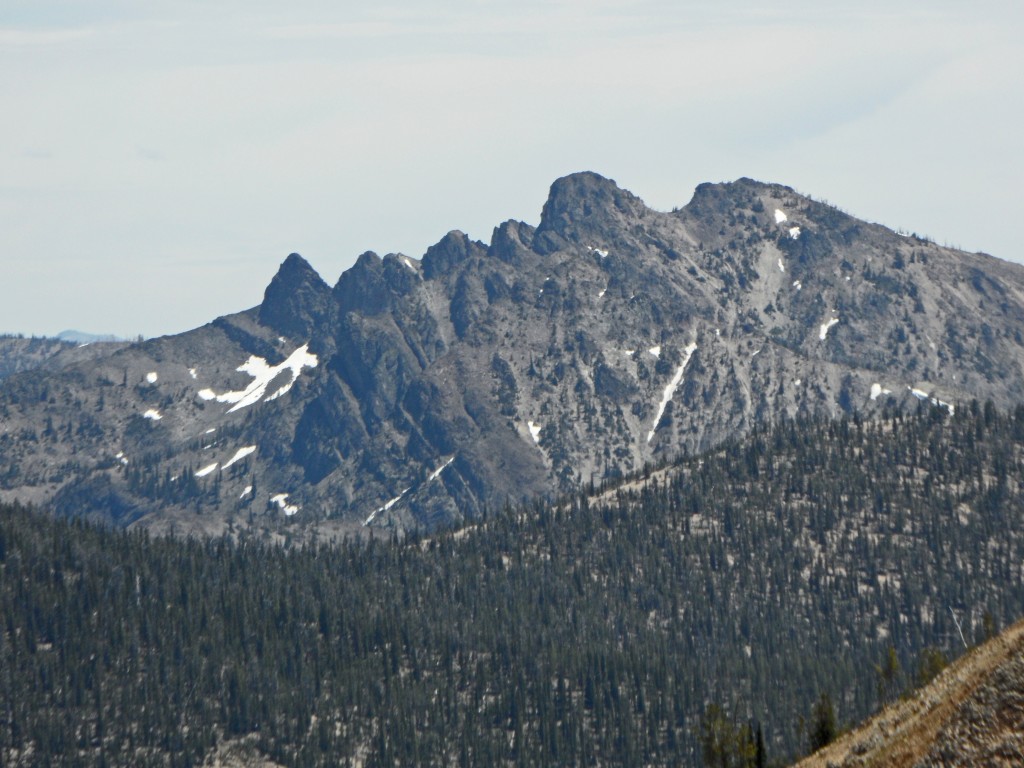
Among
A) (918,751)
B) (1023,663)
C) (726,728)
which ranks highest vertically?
(1023,663)

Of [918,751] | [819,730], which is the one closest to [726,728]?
[819,730]

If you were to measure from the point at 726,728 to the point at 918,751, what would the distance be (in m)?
103

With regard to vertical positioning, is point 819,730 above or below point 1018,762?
below

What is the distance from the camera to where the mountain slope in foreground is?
3115 inches

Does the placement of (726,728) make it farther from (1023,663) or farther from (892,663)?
(1023,663)

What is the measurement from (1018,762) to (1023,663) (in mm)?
5631

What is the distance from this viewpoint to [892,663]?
19262 centimetres

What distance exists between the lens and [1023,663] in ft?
266

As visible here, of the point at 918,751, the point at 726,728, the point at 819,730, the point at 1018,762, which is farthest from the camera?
the point at 726,728

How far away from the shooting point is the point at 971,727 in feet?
Answer: 266

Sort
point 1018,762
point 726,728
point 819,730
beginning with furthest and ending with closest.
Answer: point 726,728
point 819,730
point 1018,762

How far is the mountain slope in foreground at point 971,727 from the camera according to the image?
79125 mm

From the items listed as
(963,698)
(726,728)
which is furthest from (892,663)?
(963,698)

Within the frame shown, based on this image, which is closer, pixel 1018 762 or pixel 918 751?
pixel 1018 762
